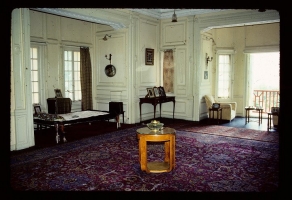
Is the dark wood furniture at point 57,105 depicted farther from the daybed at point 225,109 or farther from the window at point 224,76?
the window at point 224,76

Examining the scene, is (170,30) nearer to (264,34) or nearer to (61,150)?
(264,34)

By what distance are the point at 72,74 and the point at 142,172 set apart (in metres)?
5.47

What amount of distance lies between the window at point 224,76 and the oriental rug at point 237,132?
8.80 feet

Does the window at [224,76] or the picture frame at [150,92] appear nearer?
the picture frame at [150,92]

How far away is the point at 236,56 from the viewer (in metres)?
9.97

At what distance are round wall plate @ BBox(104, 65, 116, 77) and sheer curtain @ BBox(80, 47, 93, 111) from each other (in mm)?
592

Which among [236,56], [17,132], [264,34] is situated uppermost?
[264,34]

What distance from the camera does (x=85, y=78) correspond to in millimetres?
8820

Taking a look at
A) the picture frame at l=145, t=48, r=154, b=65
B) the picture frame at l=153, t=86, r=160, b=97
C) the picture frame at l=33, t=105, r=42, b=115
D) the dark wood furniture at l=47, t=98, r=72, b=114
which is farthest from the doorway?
the picture frame at l=33, t=105, r=42, b=115

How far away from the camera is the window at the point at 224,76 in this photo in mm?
10070

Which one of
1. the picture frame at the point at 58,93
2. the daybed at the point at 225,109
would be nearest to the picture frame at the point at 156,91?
the daybed at the point at 225,109

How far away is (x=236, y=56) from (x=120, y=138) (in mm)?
5836

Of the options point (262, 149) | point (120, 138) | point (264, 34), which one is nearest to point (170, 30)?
point (264, 34)

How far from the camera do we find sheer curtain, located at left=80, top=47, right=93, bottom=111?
874 centimetres
